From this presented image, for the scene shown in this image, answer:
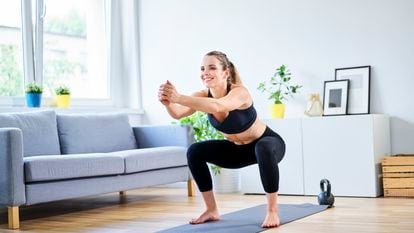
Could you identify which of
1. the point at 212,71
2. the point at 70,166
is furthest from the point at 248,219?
the point at 70,166

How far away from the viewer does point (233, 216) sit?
11.6 ft

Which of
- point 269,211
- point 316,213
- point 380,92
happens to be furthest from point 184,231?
point 380,92

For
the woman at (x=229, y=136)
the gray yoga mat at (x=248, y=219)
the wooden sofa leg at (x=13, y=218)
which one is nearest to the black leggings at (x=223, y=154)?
the woman at (x=229, y=136)

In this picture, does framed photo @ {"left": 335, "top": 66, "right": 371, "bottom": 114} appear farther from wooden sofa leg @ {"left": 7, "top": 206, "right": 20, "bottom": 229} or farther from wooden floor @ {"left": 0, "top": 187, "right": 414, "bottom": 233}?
wooden sofa leg @ {"left": 7, "top": 206, "right": 20, "bottom": 229}

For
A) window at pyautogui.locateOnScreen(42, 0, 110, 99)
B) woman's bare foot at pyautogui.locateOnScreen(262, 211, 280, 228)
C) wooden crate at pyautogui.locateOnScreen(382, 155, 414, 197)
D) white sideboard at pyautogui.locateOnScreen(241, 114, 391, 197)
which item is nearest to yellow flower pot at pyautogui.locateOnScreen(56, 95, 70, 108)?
window at pyautogui.locateOnScreen(42, 0, 110, 99)

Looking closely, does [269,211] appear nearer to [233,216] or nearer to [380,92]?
[233,216]

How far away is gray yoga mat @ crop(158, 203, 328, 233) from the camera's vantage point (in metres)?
3.06

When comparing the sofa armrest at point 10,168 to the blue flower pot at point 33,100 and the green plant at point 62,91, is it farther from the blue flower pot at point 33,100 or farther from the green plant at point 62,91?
the green plant at point 62,91

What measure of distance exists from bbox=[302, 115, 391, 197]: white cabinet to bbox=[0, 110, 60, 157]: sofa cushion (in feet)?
6.31

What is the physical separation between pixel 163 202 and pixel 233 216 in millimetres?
1108

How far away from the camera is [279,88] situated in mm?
5020

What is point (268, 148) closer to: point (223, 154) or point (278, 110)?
point (223, 154)

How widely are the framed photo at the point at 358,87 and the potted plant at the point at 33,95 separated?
2.44m

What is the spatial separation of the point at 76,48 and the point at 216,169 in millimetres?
1839
